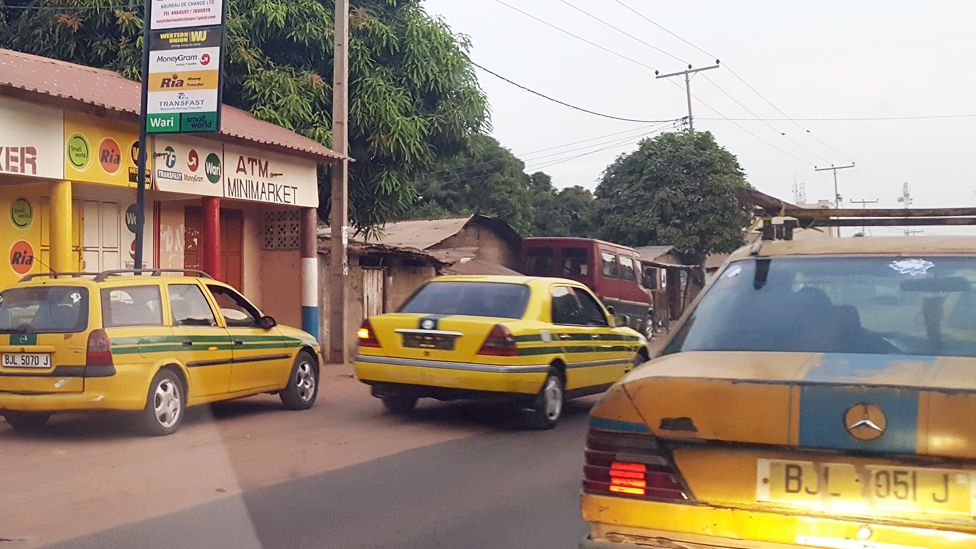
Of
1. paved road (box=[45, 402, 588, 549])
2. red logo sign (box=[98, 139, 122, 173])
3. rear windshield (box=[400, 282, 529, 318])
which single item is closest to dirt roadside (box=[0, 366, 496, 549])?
paved road (box=[45, 402, 588, 549])

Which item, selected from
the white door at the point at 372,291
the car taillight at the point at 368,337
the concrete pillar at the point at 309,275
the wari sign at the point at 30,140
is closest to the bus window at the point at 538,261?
the white door at the point at 372,291

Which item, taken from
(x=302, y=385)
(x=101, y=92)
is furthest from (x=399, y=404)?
(x=101, y=92)

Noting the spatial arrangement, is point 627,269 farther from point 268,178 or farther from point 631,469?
point 631,469

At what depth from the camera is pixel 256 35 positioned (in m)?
19.0

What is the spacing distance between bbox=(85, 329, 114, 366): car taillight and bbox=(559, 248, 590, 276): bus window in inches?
670

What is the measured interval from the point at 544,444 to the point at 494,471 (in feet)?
4.72

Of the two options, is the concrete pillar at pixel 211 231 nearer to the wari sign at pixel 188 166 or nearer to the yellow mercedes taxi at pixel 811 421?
the wari sign at pixel 188 166

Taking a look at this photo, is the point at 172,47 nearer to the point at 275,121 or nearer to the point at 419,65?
the point at 275,121

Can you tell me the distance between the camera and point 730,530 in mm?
3230

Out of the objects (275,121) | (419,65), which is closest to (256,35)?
(275,121)

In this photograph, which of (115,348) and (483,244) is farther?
(483,244)

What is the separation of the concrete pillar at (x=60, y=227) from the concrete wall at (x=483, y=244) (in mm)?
16927

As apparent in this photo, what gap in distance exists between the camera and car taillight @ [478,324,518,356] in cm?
941

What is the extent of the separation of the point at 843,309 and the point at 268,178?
1320 centimetres
